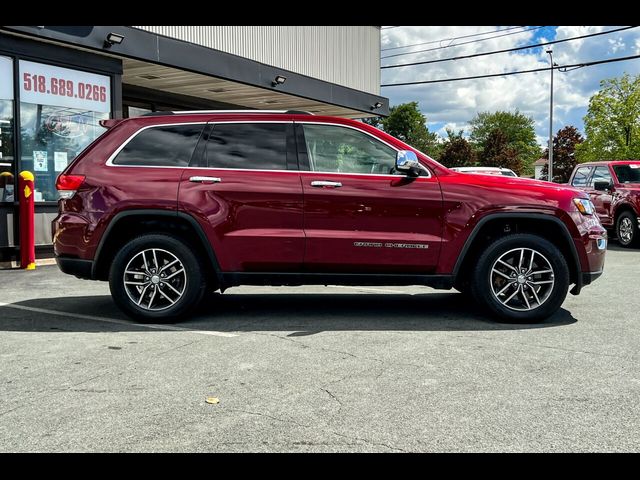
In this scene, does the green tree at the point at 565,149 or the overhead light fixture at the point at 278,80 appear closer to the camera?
the overhead light fixture at the point at 278,80

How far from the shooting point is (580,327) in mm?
6137

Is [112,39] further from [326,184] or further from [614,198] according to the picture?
[614,198]

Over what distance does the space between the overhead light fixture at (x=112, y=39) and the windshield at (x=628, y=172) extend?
419 inches

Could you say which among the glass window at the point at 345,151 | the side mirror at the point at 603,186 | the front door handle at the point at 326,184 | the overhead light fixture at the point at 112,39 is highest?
the overhead light fixture at the point at 112,39

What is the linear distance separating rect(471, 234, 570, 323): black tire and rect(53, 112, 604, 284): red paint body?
262 millimetres

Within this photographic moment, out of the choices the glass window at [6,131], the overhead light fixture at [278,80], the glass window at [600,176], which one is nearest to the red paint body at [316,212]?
the glass window at [6,131]

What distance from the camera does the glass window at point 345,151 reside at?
249 inches

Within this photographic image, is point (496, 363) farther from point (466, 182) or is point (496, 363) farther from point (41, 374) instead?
point (41, 374)

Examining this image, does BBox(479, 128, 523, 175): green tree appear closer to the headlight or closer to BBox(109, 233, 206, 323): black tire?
the headlight

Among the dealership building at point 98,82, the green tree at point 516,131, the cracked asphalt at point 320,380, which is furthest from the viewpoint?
the green tree at point 516,131

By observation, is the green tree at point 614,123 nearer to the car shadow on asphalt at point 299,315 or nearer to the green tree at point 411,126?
the car shadow on asphalt at point 299,315

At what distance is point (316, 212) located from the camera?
618 centimetres
